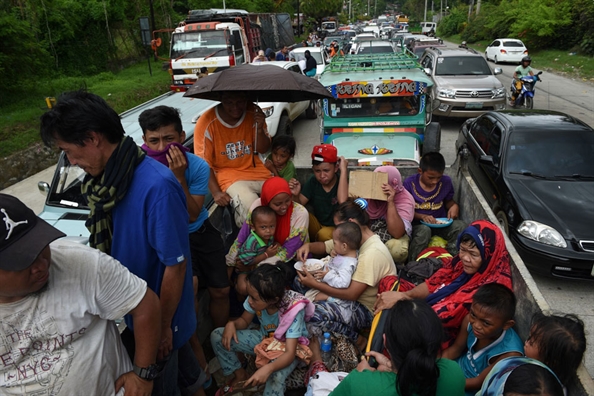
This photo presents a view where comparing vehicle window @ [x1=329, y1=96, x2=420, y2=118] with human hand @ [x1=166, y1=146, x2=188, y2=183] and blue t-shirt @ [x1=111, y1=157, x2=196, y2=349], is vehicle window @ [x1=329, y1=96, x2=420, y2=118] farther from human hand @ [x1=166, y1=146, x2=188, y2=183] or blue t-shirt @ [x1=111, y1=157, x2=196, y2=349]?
blue t-shirt @ [x1=111, y1=157, x2=196, y2=349]

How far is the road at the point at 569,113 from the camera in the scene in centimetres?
439

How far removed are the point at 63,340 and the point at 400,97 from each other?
5528 millimetres

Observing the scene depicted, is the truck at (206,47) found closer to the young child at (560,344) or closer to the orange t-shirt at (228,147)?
the orange t-shirt at (228,147)

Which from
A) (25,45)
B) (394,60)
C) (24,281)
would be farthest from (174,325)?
(25,45)

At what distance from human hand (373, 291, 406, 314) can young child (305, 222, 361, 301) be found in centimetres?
26

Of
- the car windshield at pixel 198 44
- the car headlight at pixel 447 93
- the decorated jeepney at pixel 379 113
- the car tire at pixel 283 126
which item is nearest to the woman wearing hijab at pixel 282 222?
the decorated jeepney at pixel 379 113

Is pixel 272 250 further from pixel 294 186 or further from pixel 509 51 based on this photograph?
pixel 509 51

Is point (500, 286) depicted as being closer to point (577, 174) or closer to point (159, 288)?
point (159, 288)

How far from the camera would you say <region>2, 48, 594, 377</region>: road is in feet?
14.4

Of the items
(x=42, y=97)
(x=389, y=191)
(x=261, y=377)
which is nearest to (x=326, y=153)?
(x=389, y=191)

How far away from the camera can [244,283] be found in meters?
3.30

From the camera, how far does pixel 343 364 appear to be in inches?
117

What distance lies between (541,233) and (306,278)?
2996mm

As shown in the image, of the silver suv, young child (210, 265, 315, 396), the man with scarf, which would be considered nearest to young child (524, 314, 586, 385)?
young child (210, 265, 315, 396)
